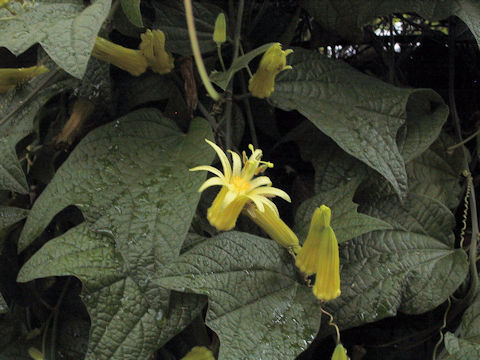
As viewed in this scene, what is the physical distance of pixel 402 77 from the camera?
2.69 ft

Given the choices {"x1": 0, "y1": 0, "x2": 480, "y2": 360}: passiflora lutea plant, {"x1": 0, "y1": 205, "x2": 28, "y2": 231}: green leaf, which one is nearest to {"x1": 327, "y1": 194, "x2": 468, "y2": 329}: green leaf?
{"x1": 0, "y1": 0, "x2": 480, "y2": 360}: passiflora lutea plant

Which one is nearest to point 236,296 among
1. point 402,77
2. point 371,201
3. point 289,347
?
point 289,347

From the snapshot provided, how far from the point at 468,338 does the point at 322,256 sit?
22cm

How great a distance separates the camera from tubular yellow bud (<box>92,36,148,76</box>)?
598 millimetres

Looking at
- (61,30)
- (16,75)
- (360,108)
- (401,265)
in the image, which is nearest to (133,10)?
(61,30)

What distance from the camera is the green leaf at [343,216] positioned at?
543 millimetres

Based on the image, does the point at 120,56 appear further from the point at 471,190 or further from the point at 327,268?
the point at 471,190

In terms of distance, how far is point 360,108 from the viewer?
2.15ft

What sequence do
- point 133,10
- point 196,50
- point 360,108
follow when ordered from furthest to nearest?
point 360,108, point 133,10, point 196,50

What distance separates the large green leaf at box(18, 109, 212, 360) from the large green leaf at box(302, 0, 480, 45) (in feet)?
0.86

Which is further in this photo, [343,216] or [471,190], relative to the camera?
[471,190]

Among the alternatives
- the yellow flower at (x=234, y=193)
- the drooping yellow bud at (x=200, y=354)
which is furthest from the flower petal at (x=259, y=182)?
the drooping yellow bud at (x=200, y=354)

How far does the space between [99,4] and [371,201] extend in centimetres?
40

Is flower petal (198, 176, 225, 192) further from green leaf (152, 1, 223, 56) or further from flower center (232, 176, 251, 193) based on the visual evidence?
green leaf (152, 1, 223, 56)
